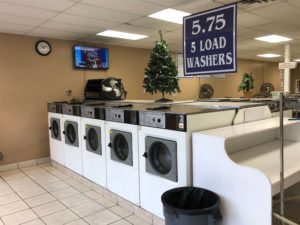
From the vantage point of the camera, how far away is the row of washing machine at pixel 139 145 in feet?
7.94

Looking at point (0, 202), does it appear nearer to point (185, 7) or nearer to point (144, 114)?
point (144, 114)

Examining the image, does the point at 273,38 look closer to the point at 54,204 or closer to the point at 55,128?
the point at 55,128

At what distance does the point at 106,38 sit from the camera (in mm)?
5672

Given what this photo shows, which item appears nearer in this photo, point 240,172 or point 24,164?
point 240,172

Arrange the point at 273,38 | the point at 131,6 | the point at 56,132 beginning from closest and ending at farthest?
the point at 131,6
the point at 56,132
the point at 273,38

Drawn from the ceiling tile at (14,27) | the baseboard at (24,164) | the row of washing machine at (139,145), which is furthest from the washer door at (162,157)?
the baseboard at (24,164)

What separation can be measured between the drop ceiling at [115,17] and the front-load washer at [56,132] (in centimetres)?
141

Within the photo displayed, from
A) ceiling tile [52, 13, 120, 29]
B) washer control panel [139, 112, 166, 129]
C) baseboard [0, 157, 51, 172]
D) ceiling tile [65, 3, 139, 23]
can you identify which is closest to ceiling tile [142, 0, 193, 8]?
ceiling tile [65, 3, 139, 23]

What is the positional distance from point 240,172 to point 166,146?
0.75m

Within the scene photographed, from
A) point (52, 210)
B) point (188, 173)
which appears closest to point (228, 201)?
point (188, 173)

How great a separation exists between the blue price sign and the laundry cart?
654 millimetres

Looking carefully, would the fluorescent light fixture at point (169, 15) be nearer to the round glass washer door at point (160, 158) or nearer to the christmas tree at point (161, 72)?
the christmas tree at point (161, 72)

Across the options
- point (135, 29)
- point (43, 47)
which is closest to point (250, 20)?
point (135, 29)

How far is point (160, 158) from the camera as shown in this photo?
2.71 m
